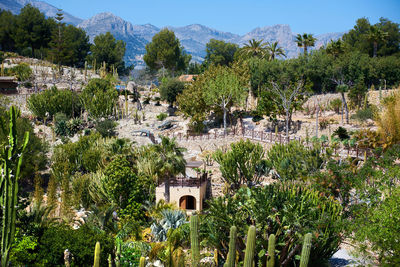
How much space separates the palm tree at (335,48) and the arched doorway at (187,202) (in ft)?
115

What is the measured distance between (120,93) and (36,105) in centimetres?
1212

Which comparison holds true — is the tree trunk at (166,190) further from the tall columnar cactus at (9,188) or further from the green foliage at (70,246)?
the tall columnar cactus at (9,188)

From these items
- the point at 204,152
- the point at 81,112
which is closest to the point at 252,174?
the point at 204,152

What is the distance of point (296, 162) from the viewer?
2236 centimetres

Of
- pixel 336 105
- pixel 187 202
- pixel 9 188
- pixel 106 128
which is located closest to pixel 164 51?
pixel 106 128

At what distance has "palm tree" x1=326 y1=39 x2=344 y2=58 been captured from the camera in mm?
49219

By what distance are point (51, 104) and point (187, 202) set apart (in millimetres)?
26753

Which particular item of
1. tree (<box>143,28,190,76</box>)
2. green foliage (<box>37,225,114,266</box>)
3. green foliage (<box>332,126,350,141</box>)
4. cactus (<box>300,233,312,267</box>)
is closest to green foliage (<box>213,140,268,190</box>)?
green foliage (<box>332,126,350,141</box>)

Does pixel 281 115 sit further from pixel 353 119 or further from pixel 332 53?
pixel 332 53

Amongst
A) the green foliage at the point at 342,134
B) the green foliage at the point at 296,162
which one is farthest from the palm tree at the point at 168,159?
the green foliage at the point at 342,134

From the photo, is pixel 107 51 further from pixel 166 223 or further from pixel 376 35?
pixel 166 223

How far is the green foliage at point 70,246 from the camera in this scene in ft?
45.0

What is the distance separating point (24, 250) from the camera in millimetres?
13148

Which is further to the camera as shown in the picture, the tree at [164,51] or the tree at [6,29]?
the tree at [6,29]
